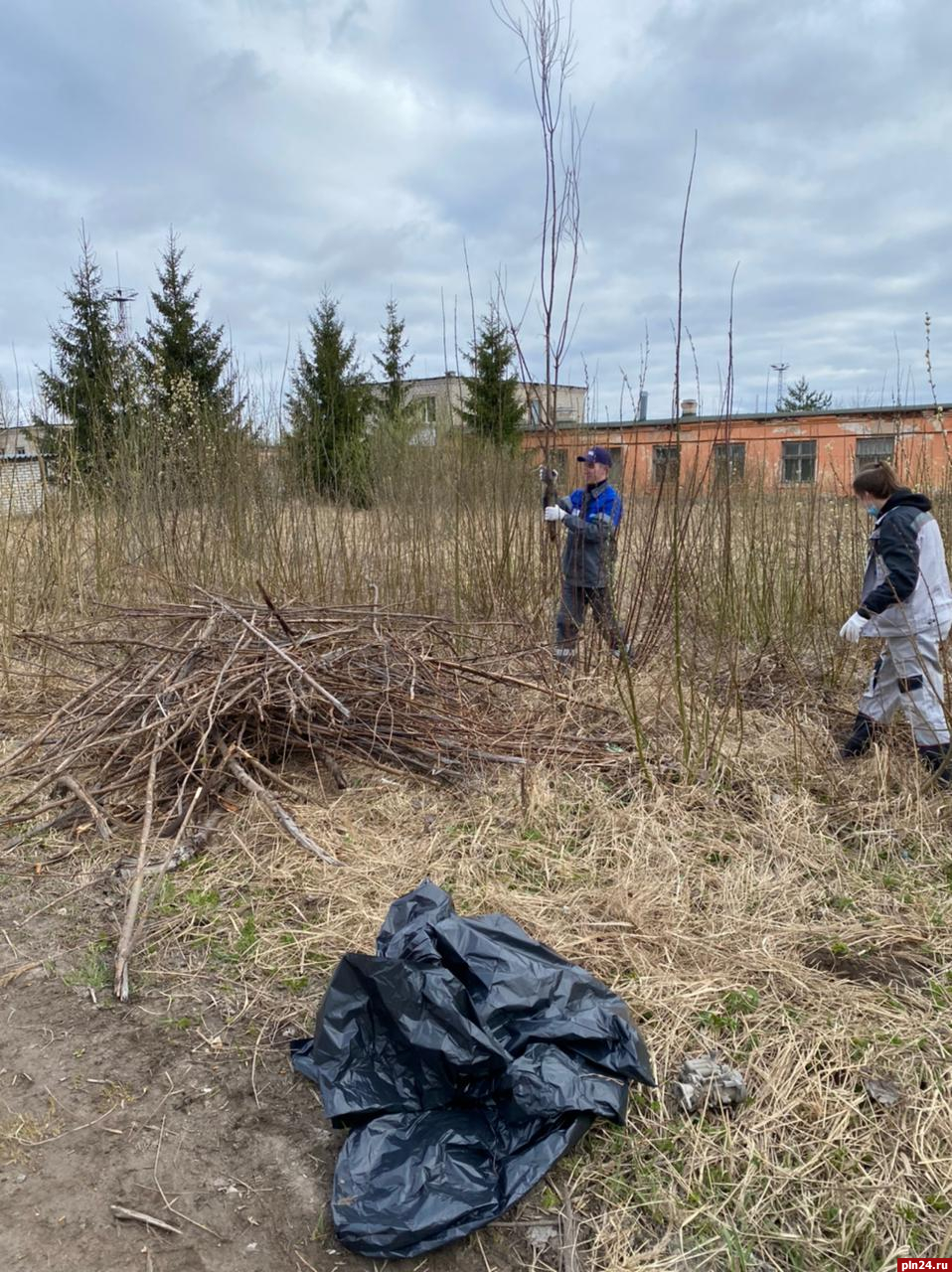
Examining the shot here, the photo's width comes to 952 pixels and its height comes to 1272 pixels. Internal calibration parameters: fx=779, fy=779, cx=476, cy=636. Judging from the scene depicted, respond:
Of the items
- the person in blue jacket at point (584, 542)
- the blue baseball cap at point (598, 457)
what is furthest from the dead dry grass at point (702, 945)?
the blue baseball cap at point (598, 457)

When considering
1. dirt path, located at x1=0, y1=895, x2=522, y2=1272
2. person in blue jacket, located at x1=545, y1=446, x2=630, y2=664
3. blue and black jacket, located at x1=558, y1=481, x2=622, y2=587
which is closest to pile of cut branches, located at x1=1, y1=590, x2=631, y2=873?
person in blue jacket, located at x1=545, y1=446, x2=630, y2=664

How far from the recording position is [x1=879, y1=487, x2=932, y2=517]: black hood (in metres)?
3.57

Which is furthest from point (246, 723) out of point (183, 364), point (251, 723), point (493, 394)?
point (183, 364)

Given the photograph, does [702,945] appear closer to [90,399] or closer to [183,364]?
[90,399]

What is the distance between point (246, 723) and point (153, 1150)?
79.5 inches

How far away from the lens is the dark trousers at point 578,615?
424 cm

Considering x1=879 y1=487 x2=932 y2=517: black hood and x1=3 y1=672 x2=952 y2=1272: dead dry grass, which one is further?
x1=879 y1=487 x2=932 y2=517: black hood

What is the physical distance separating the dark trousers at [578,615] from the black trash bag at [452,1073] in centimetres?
196

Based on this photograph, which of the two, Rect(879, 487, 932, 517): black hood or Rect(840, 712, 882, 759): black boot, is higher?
Rect(879, 487, 932, 517): black hood

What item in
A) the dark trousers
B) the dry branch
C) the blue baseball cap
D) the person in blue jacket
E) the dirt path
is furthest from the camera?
the blue baseball cap

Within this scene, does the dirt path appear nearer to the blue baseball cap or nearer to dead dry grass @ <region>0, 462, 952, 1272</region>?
dead dry grass @ <region>0, 462, 952, 1272</region>

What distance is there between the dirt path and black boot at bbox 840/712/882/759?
10.2ft

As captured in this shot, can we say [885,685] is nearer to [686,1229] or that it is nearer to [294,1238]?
[686,1229]

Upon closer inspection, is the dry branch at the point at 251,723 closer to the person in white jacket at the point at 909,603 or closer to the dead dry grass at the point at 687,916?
the dead dry grass at the point at 687,916
